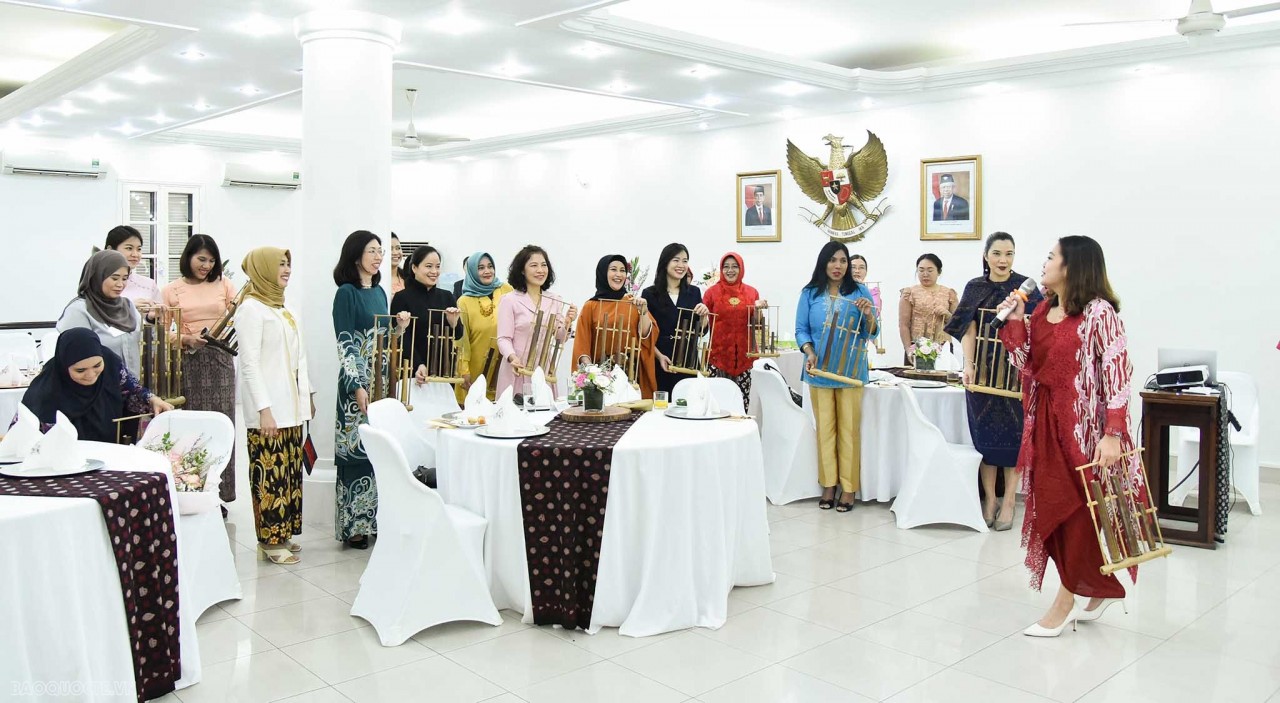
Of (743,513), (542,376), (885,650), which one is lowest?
(885,650)

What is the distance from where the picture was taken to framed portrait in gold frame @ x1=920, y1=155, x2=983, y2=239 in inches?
337

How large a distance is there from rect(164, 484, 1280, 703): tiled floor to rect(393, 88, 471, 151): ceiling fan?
666 centimetres

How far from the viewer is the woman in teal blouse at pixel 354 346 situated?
16.7ft

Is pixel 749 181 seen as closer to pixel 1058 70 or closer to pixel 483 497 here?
pixel 1058 70

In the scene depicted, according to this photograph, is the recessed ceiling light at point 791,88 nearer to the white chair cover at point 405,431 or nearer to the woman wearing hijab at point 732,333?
the woman wearing hijab at point 732,333

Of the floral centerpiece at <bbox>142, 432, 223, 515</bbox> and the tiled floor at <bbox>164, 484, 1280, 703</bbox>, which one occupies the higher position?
the floral centerpiece at <bbox>142, 432, 223, 515</bbox>

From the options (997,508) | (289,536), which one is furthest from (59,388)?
(997,508)

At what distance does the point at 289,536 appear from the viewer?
5094 mm

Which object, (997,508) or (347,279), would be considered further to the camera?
(997,508)

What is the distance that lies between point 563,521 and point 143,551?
5.05 ft

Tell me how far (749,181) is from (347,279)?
5827 millimetres

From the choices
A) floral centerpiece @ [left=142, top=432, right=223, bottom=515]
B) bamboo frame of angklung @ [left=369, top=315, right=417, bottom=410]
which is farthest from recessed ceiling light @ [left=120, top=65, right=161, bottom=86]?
floral centerpiece @ [left=142, top=432, right=223, bottom=515]

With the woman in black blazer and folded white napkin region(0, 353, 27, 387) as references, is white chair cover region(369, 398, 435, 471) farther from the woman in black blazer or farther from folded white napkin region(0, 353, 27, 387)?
folded white napkin region(0, 353, 27, 387)

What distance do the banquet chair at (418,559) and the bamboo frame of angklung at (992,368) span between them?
3.01 m
